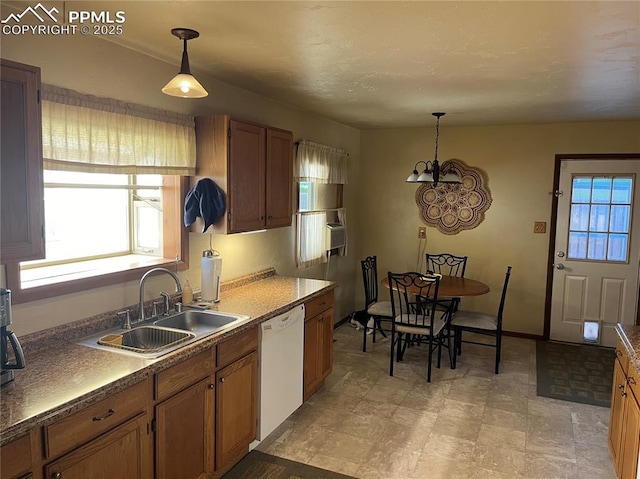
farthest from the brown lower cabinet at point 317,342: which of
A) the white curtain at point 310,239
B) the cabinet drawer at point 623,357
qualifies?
the cabinet drawer at point 623,357

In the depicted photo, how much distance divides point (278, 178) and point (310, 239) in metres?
1.32

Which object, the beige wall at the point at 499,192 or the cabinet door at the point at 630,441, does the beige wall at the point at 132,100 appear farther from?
the cabinet door at the point at 630,441

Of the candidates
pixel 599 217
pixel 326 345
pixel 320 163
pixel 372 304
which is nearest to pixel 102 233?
pixel 326 345

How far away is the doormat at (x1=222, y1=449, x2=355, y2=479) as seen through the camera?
2.75 meters

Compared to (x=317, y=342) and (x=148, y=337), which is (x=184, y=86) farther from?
(x=317, y=342)

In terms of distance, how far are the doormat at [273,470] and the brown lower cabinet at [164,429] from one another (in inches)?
2.7

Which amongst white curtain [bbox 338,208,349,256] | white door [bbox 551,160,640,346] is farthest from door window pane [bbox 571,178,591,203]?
white curtain [bbox 338,208,349,256]

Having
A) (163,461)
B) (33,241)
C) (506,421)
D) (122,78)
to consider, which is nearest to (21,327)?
(33,241)

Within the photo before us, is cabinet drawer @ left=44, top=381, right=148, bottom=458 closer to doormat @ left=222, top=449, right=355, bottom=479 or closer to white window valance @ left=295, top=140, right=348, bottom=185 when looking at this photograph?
doormat @ left=222, top=449, right=355, bottom=479

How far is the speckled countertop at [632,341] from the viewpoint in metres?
2.37

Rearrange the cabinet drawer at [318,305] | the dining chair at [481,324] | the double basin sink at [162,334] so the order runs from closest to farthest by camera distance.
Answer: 1. the double basin sink at [162,334]
2. the cabinet drawer at [318,305]
3. the dining chair at [481,324]

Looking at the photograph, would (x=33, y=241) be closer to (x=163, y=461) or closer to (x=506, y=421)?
(x=163, y=461)

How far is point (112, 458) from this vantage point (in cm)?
190

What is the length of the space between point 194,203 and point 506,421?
2.67m
